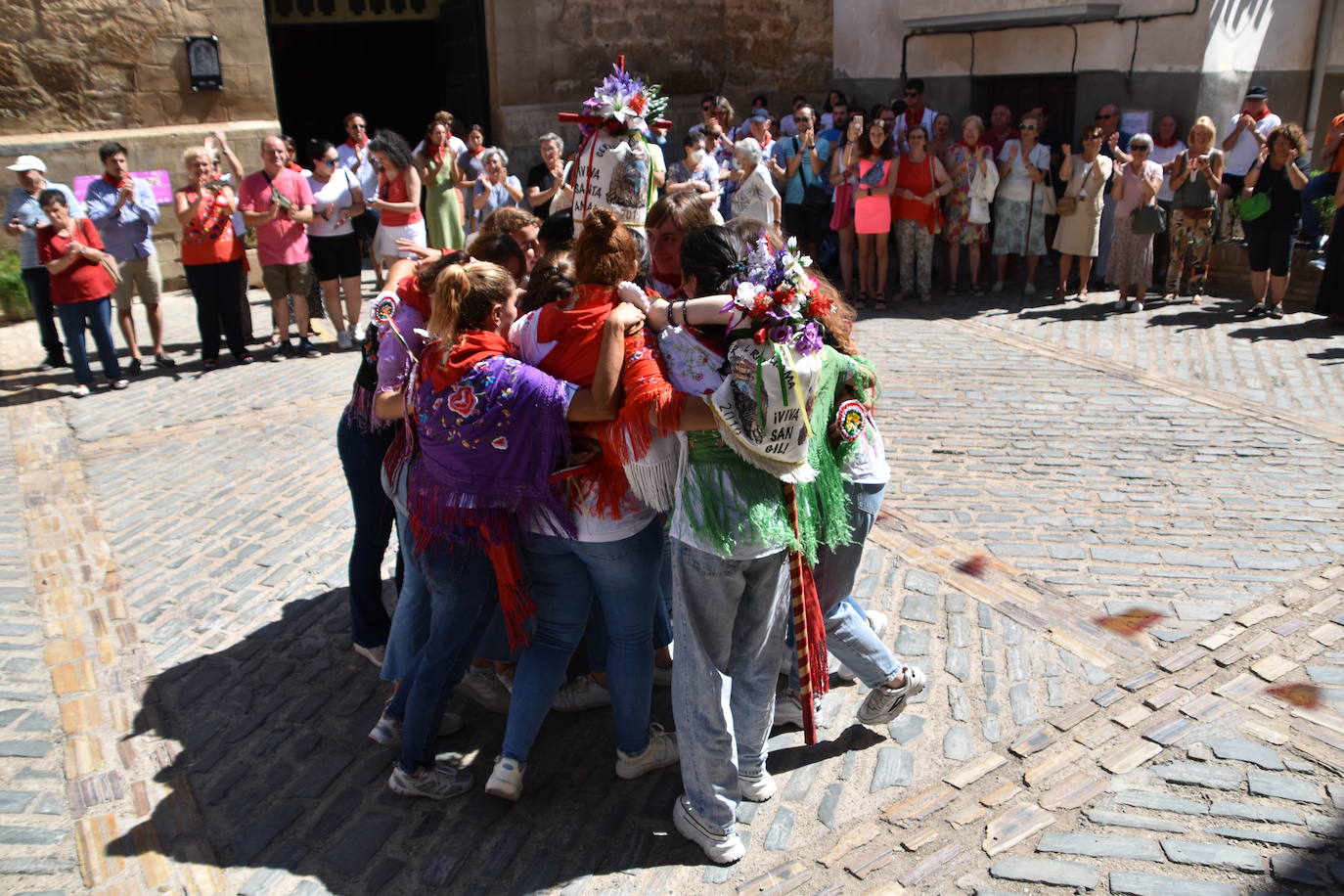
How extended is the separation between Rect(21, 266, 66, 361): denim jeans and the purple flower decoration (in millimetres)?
8160

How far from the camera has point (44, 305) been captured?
32.0ft

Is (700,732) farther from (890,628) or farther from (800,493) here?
(890,628)

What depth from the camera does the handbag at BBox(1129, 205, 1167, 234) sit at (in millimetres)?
10836

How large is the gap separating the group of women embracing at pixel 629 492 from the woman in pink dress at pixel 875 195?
26.4 feet

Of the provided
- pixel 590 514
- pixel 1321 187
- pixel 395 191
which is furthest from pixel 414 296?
pixel 1321 187

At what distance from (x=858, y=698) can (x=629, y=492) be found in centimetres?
158

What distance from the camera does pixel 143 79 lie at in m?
12.8

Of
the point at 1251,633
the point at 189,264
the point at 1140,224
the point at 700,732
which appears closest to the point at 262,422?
the point at 189,264

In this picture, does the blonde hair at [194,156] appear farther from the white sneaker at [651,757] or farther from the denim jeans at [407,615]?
the white sneaker at [651,757]

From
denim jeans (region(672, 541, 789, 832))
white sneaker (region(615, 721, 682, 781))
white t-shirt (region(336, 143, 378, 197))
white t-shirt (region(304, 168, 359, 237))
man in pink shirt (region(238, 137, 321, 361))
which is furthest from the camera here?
white t-shirt (region(336, 143, 378, 197))

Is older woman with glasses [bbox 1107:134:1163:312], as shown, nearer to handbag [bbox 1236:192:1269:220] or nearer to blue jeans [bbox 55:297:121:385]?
handbag [bbox 1236:192:1269:220]

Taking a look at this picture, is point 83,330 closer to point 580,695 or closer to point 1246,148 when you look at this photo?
point 580,695

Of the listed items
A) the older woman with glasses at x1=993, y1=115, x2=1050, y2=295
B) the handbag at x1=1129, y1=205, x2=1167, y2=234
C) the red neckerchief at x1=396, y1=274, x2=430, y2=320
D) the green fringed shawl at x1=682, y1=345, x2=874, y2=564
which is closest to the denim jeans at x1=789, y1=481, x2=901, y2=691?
the green fringed shawl at x1=682, y1=345, x2=874, y2=564

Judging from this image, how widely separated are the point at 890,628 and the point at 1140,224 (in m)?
7.43
